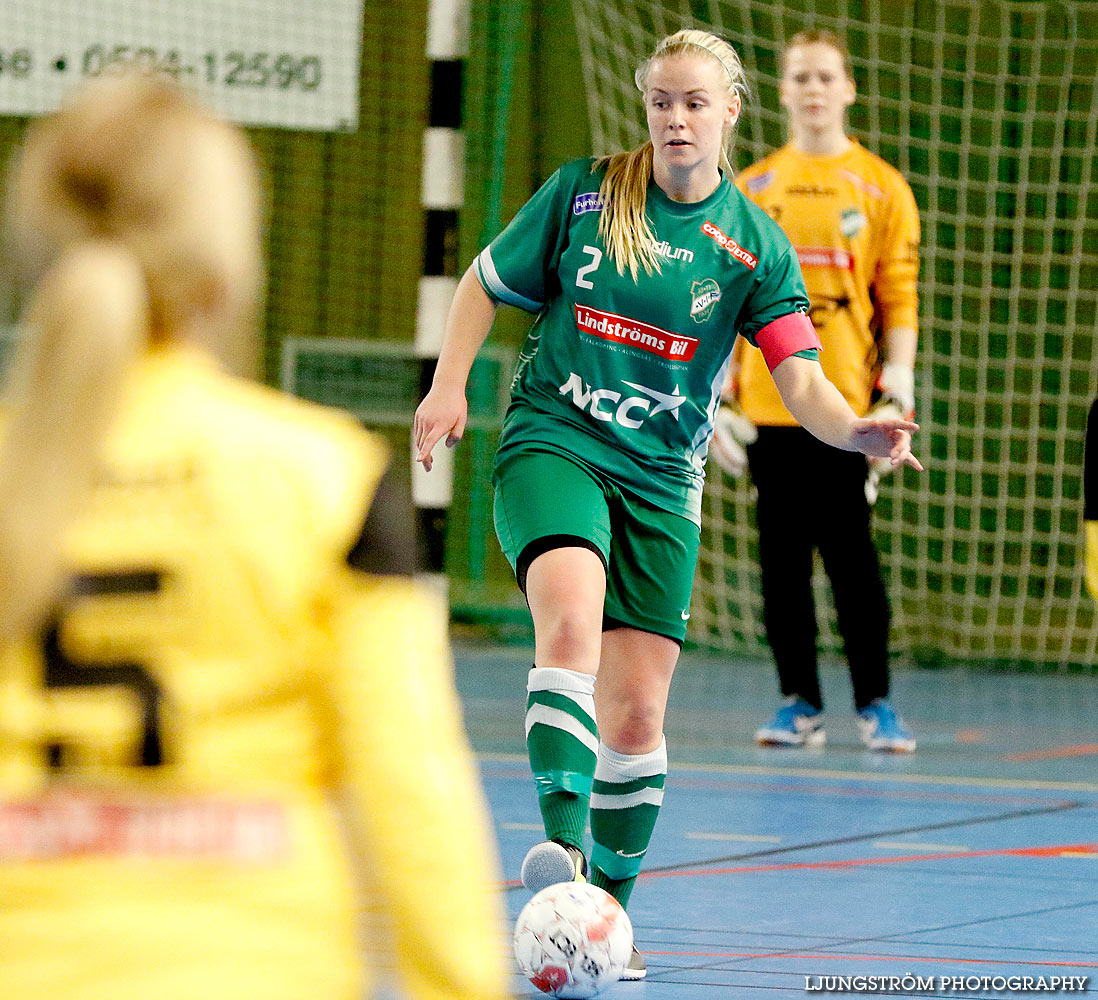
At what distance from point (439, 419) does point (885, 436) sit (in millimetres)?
760

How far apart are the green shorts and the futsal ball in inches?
21.6

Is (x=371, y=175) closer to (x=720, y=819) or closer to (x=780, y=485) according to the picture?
(x=780, y=485)

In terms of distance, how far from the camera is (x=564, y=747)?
3.06m

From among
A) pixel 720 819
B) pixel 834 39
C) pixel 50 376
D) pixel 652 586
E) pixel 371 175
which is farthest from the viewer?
pixel 371 175

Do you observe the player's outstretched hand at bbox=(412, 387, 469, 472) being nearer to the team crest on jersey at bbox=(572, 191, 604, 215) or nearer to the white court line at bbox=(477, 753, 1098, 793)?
the team crest on jersey at bbox=(572, 191, 604, 215)

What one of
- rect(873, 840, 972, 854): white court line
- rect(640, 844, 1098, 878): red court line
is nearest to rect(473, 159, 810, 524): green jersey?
rect(640, 844, 1098, 878): red court line

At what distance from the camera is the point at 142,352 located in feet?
3.97

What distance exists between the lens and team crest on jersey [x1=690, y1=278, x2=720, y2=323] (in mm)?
3348

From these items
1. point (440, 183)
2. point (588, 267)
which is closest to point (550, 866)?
point (588, 267)

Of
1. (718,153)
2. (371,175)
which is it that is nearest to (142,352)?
(718,153)

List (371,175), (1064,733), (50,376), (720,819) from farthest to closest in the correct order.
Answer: (371,175), (1064,733), (720,819), (50,376)

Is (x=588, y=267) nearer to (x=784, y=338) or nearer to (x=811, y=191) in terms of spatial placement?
(x=784, y=338)

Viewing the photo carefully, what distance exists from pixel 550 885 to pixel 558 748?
8.5 inches

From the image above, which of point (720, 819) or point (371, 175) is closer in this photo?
point (720, 819)
